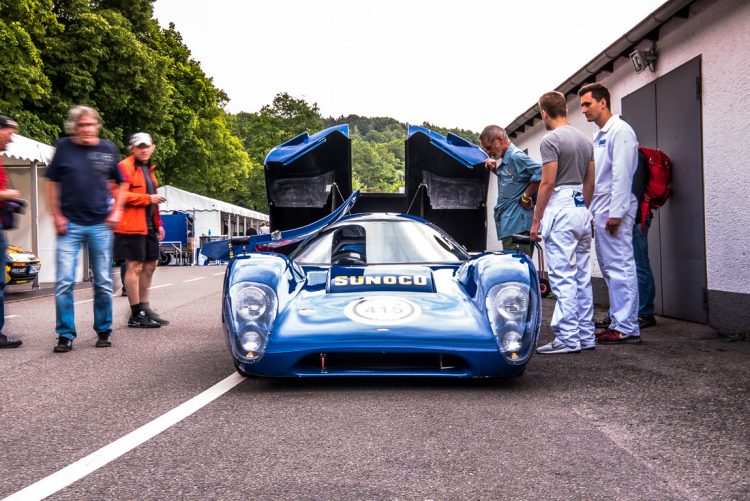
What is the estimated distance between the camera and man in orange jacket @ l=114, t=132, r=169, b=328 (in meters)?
6.84

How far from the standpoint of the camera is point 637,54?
8.19 m

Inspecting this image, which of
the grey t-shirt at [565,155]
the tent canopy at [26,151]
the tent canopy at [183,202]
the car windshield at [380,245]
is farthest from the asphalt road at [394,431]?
the tent canopy at [183,202]

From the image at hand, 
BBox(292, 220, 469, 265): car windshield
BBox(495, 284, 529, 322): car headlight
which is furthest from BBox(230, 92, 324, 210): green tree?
BBox(495, 284, 529, 322): car headlight

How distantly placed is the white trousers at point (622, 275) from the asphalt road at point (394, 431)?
647 mm

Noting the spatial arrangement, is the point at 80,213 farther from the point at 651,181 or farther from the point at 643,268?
the point at 651,181

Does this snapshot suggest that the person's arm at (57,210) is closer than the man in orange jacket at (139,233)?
Yes

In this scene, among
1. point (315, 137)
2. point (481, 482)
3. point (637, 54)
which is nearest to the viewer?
point (481, 482)

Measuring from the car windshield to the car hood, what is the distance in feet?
1.44

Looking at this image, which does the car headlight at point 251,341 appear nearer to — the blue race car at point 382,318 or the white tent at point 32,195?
the blue race car at point 382,318

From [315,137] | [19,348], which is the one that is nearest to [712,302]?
[315,137]

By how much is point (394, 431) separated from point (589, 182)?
3373 millimetres

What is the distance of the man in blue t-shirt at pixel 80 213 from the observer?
5.57 m

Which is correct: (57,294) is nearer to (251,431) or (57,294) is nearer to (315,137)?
(251,431)

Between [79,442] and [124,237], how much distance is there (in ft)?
13.7
